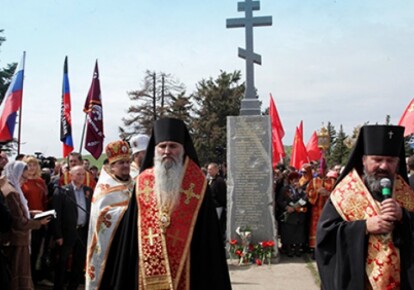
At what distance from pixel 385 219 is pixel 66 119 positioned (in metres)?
9.64

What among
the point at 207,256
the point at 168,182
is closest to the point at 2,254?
the point at 168,182

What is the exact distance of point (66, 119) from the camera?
37.9 feet

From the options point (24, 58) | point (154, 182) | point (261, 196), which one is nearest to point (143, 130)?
point (24, 58)

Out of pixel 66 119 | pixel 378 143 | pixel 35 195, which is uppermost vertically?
pixel 66 119

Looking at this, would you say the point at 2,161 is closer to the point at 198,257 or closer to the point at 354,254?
the point at 198,257

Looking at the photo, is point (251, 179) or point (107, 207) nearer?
point (107, 207)

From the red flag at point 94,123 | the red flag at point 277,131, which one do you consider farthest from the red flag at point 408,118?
the red flag at point 94,123

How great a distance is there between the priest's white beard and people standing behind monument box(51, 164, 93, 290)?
3.38 metres

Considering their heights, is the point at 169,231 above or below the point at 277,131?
below

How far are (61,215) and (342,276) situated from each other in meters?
4.87

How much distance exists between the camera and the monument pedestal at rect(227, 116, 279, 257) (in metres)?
9.61

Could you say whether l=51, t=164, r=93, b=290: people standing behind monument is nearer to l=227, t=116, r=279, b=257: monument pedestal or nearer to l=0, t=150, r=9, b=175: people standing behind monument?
l=0, t=150, r=9, b=175: people standing behind monument

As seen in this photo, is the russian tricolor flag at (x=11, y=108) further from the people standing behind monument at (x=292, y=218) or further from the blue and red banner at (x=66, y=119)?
the people standing behind monument at (x=292, y=218)

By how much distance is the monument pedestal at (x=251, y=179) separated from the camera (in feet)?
31.5
